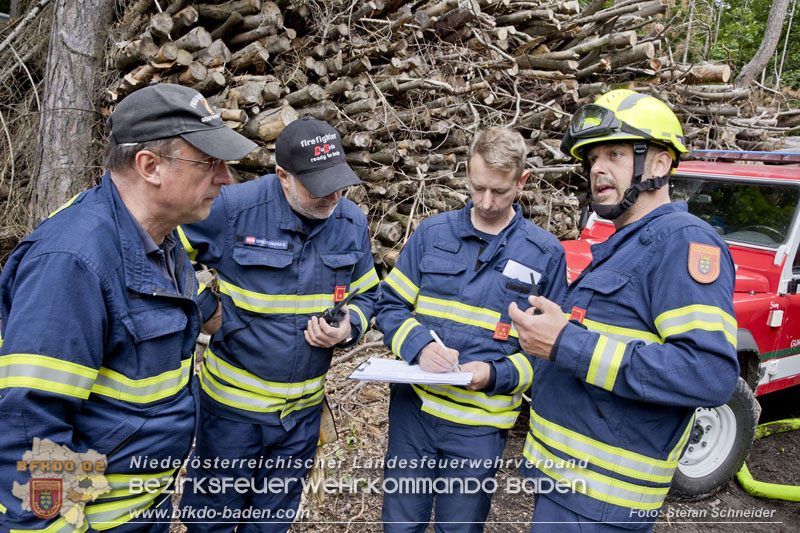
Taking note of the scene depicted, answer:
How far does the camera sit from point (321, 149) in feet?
7.57

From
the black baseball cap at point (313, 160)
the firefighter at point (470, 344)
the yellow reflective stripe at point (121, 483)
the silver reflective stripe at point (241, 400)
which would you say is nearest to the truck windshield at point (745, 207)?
the firefighter at point (470, 344)

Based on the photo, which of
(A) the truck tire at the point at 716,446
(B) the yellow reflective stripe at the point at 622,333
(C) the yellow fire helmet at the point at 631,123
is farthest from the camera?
(A) the truck tire at the point at 716,446

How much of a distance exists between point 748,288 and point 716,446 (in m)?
1.22

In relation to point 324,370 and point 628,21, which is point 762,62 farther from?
point 324,370

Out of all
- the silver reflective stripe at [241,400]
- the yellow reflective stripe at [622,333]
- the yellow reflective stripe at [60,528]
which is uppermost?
the yellow reflective stripe at [622,333]

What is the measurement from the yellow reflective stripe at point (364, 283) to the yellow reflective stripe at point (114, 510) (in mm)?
1322

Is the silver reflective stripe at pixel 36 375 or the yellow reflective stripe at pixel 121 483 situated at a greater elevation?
the silver reflective stripe at pixel 36 375

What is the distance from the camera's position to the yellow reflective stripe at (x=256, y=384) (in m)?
2.30

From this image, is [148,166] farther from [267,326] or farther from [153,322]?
[267,326]

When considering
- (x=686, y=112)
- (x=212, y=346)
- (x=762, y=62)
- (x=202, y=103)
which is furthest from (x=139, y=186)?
(x=762, y=62)

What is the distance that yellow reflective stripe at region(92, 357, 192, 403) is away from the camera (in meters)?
1.45

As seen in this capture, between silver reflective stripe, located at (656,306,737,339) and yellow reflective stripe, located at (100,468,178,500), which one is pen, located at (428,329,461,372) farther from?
yellow reflective stripe, located at (100,468,178,500)

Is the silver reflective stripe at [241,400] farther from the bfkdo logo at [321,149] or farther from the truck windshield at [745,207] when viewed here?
the truck windshield at [745,207]

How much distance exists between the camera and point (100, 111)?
4980 mm
